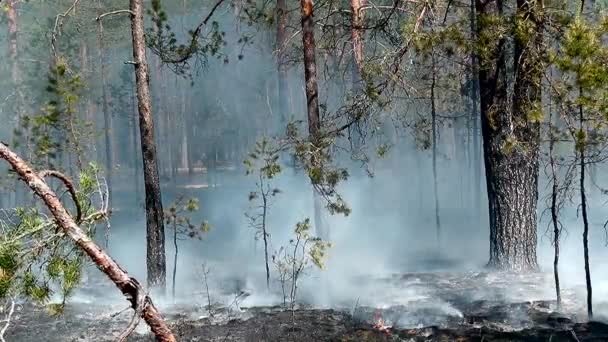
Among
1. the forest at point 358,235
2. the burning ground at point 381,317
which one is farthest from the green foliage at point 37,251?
the burning ground at point 381,317

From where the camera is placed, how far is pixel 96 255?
8.64 ft

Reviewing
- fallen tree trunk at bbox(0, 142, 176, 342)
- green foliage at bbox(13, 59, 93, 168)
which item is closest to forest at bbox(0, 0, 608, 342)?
fallen tree trunk at bbox(0, 142, 176, 342)

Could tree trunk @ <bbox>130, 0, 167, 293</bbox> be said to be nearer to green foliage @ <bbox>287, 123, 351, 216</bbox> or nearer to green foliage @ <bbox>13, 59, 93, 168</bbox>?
green foliage @ <bbox>13, 59, 93, 168</bbox>

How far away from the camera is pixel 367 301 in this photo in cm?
1041

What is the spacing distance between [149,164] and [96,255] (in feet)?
30.0

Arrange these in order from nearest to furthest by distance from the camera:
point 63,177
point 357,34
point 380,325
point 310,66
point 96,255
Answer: point 96,255 < point 63,177 < point 380,325 < point 310,66 < point 357,34

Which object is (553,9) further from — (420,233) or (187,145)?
(187,145)

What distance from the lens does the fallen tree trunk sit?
8.50 feet

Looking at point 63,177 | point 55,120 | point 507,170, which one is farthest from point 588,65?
point 55,120

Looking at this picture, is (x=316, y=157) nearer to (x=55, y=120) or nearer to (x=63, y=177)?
(x=55, y=120)

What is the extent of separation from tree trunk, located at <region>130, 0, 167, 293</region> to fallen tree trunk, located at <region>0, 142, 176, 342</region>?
896 cm

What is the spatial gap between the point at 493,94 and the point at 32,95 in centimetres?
3543

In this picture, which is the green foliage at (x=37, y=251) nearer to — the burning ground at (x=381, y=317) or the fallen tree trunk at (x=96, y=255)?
the fallen tree trunk at (x=96, y=255)

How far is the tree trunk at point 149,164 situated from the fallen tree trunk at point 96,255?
8.96 m
